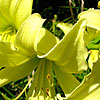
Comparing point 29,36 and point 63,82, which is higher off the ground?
point 29,36

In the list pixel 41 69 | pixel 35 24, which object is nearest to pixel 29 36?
pixel 35 24

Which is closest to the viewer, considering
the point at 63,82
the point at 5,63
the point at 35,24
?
the point at 35,24

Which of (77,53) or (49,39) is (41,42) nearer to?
(49,39)

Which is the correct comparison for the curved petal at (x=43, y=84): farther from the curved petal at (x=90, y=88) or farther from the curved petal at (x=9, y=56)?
the curved petal at (x=90, y=88)

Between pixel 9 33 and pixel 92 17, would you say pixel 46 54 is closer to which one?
pixel 92 17

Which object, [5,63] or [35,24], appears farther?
[5,63]

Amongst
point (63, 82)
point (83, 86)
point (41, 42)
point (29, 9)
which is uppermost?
point (29, 9)

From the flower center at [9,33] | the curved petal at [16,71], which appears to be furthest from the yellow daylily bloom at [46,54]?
the flower center at [9,33]
